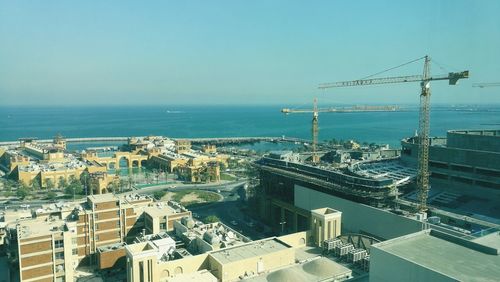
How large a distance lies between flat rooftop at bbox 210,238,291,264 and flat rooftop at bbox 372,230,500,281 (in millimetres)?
8476

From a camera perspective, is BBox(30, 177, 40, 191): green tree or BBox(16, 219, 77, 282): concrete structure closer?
BBox(16, 219, 77, 282): concrete structure

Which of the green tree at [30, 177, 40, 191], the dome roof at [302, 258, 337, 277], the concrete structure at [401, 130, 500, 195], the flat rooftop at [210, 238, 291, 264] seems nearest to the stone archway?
the flat rooftop at [210, 238, 291, 264]

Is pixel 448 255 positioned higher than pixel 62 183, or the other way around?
pixel 448 255

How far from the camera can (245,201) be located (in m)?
55.5

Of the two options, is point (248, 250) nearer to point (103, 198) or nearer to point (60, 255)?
point (60, 255)

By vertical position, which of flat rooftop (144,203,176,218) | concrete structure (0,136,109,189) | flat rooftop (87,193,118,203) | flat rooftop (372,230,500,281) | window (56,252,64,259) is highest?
flat rooftop (372,230,500,281)

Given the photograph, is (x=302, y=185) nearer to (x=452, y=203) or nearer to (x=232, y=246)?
(x=452, y=203)

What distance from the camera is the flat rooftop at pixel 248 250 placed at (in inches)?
893

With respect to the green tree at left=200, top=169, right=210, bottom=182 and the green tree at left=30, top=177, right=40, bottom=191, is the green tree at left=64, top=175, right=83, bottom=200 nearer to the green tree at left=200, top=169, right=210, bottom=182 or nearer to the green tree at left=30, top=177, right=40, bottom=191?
the green tree at left=30, top=177, right=40, bottom=191

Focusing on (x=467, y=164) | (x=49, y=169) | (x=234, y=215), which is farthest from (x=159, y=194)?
(x=467, y=164)

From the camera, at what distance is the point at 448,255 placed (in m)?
16.4

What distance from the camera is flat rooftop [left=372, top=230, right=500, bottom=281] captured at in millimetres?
14617

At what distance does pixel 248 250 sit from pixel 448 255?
11.6 metres

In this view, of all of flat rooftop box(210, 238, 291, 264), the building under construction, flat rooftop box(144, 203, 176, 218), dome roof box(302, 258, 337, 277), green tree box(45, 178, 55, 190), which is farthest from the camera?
green tree box(45, 178, 55, 190)
